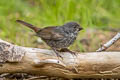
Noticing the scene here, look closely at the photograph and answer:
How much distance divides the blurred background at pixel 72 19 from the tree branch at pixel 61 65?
4.46 ft

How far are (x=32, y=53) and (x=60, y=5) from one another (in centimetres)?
249

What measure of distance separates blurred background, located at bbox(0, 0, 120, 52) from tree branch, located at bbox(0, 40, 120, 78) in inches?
53.6

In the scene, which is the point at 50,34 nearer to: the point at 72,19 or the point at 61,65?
the point at 61,65

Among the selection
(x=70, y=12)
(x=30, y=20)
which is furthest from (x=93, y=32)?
(x=30, y=20)

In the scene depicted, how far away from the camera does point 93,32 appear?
7.14 meters

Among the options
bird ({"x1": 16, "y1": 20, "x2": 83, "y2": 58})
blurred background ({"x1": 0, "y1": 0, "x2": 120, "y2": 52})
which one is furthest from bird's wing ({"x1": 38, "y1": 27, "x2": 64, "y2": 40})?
blurred background ({"x1": 0, "y1": 0, "x2": 120, "y2": 52})

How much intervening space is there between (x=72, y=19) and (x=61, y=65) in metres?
2.53

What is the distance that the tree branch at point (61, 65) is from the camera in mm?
4148

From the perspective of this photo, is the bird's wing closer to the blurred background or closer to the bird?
the bird

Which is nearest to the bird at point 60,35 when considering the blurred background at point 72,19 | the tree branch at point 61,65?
the tree branch at point 61,65

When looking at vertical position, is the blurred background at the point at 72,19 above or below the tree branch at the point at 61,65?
above

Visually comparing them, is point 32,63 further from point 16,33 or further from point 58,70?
point 16,33

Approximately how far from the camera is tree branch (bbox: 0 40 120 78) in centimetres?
415

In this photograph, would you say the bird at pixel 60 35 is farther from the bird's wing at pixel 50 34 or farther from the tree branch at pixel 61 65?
the tree branch at pixel 61 65
